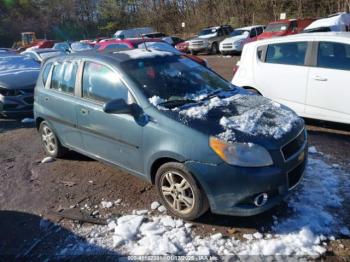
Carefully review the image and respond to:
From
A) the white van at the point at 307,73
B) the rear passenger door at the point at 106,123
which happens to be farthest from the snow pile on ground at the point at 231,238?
the white van at the point at 307,73

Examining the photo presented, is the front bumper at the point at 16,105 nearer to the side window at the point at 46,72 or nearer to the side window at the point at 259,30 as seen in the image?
the side window at the point at 46,72

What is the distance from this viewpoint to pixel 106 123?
15.0ft

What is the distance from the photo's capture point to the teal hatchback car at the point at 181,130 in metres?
3.58

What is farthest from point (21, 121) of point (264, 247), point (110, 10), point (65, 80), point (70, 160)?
point (110, 10)

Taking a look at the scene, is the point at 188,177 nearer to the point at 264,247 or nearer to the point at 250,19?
the point at 264,247

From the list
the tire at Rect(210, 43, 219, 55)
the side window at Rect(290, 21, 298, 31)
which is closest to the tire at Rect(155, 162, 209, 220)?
the side window at Rect(290, 21, 298, 31)

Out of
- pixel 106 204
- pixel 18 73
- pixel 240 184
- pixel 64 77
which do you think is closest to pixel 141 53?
pixel 64 77

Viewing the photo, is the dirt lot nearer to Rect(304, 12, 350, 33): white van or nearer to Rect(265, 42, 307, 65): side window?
Rect(265, 42, 307, 65): side window

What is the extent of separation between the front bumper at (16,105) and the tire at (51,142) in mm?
3059

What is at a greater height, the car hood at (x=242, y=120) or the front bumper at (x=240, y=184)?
the car hood at (x=242, y=120)

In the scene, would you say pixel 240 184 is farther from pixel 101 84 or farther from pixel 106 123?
pixel 101 84

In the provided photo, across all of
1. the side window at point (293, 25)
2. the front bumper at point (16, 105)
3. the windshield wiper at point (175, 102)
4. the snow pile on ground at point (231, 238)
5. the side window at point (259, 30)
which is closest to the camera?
the snow pile on ground at point (231, 238)

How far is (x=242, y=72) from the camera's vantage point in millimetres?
7480

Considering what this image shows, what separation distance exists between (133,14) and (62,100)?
4689 centimetres
